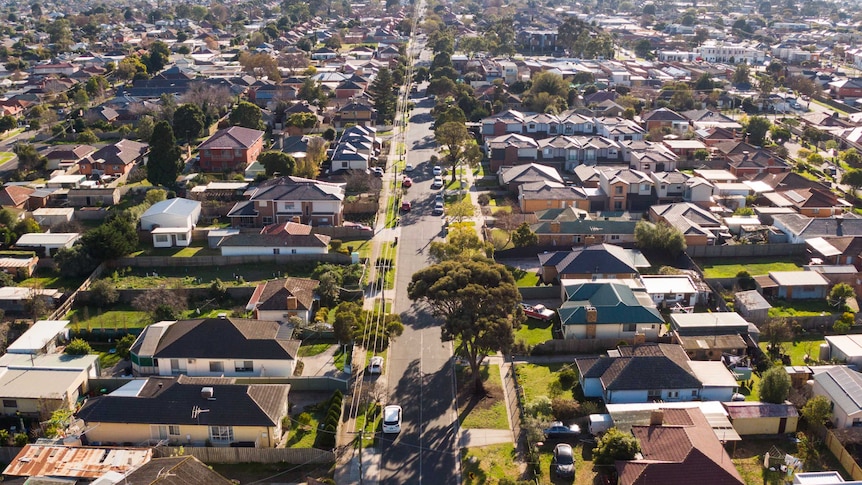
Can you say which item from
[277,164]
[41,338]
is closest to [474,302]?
[41,338]

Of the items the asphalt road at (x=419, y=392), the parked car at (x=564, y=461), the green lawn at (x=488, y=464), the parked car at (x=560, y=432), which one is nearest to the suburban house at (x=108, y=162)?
the asphalt road at (x=419, y=392)

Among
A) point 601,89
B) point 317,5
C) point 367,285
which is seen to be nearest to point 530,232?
point 367,285

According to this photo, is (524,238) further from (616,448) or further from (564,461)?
(616,448)

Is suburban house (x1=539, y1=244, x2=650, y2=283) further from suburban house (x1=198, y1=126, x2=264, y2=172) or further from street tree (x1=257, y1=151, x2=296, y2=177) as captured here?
suburban house (x1=198, y1=126, x2=264, y2=172)

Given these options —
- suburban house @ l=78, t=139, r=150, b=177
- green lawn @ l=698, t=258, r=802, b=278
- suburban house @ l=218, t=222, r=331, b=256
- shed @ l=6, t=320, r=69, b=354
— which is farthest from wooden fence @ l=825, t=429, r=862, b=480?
suburban house @ l=78, t=139, r=150, b=177

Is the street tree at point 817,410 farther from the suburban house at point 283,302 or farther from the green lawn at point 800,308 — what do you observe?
the suburban house at point 283,302
